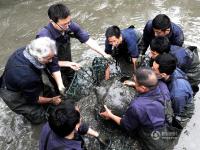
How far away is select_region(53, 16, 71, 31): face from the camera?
508 centimetres

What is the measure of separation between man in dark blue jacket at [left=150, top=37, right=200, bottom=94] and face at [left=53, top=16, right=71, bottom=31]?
1308mm

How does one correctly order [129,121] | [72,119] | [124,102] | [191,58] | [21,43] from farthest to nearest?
1. [21,43]
2. [191,58]
3. [124,102]
4. [129,121]
5. [72,119]

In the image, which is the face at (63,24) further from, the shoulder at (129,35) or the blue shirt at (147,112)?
the blue shirt at (147,112)

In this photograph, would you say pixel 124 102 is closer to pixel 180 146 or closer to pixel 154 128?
pixel 154 128

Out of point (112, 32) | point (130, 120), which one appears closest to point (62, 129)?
point (130, 120)

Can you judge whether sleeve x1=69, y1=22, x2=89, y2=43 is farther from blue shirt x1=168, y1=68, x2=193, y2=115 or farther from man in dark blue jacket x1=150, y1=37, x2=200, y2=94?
blue shirt x1=168, y1=68, x2=193, y2=115

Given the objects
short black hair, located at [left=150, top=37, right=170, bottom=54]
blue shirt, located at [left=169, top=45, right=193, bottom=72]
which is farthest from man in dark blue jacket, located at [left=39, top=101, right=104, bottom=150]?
blue shirt, located at [left=169, top=45, right=193, bottom=72]

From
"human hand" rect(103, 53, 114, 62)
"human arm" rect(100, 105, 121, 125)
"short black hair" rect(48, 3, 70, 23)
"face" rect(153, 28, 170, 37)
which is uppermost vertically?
"short black hair" rect(48, 3, 70, 23)

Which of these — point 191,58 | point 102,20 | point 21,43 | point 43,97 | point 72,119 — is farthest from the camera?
point 102,20

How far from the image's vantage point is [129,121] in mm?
4418

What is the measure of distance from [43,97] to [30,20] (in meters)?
4.10

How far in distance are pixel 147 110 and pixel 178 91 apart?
0.80 metres

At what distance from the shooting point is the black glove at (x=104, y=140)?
463 centimetres

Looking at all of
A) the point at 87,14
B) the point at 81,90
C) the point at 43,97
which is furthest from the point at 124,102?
the point at 87,14
